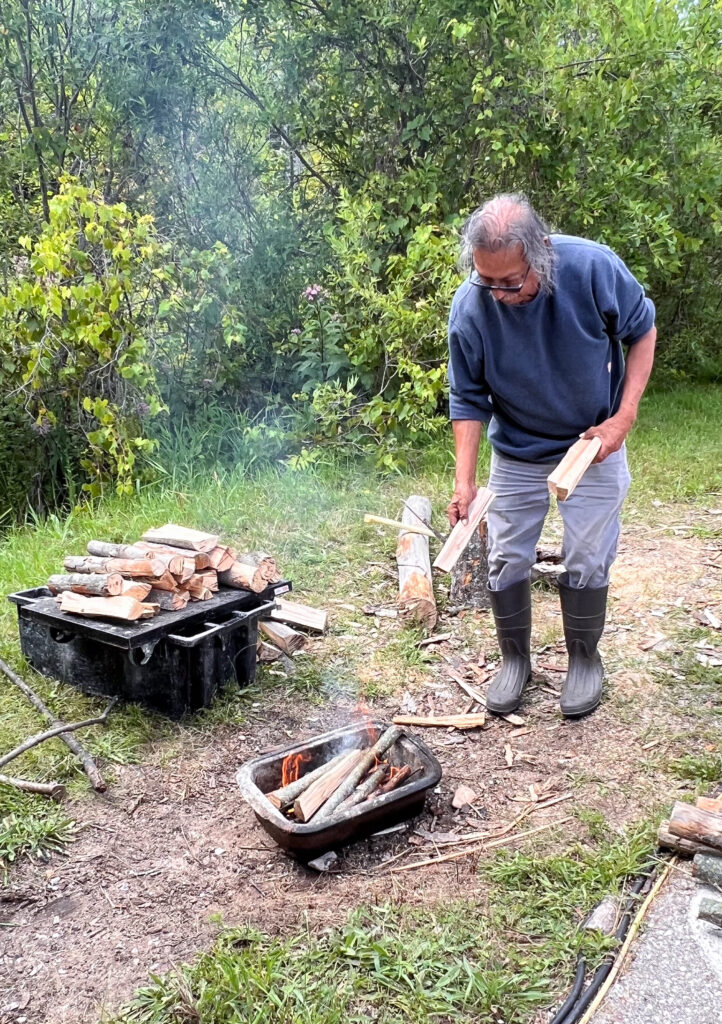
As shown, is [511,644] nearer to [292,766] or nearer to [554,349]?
[292,766]

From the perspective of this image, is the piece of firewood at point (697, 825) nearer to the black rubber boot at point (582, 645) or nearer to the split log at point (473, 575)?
the black rubber boot at point (582, 645)

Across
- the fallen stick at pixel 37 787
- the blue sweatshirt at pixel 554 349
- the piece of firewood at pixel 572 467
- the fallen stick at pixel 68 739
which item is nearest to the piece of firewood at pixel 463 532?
the blue sweatshirt at pixel 554 349

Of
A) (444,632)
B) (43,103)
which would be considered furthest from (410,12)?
(444,632)

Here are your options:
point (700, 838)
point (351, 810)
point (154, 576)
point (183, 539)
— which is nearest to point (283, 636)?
point (183, 539)

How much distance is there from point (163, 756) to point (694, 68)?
299 inches

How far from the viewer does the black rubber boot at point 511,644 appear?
11.8ft

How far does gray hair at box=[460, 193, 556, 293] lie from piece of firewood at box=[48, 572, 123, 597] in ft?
6.21

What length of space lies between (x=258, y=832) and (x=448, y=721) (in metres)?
1.02

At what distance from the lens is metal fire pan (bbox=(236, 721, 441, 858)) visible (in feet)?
8.48

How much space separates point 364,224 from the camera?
278 inches

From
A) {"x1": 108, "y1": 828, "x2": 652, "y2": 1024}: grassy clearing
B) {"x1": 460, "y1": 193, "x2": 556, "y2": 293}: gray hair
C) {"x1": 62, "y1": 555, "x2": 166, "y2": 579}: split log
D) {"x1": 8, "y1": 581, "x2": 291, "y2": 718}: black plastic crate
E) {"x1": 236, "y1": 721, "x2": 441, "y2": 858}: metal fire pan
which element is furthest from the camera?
{"x1": 62, "y1": 555, "x2": 166, "y2": 579}: split log

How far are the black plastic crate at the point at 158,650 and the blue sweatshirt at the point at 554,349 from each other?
133cm

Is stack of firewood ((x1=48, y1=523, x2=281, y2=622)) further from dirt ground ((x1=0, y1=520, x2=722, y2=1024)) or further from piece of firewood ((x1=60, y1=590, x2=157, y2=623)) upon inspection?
dirt ground ((x1=0, y1=520, x2=722, y2=1024))

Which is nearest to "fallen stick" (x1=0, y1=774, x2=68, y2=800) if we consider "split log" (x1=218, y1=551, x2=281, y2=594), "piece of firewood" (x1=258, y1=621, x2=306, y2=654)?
"split log" (x1=218, y1=551, x2=281, y2=594)
